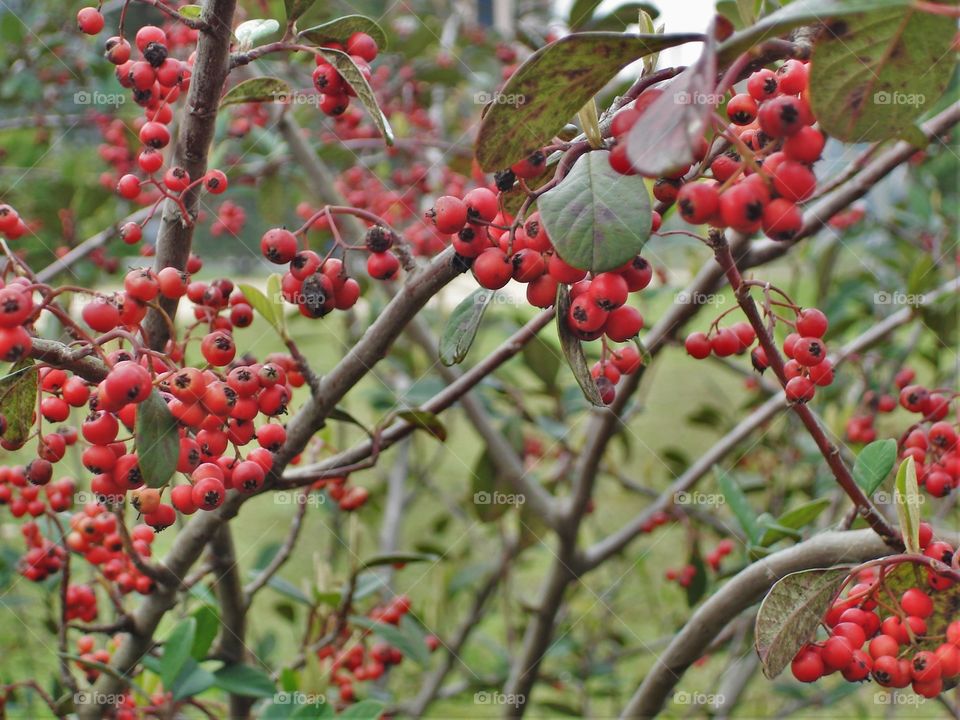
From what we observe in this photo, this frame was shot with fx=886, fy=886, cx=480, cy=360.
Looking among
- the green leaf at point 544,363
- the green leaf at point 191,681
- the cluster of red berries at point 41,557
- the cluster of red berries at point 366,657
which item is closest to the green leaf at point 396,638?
the cluster of red berries at point 366,657

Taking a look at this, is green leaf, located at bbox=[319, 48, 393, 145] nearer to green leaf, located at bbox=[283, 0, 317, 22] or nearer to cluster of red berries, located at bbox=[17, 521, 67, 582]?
green leaf, located at bbox=[283, 0, 317, 22]

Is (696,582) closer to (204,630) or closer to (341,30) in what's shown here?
(204,630)

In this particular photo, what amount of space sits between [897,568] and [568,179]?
0.50 meters

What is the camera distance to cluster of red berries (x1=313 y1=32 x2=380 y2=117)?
0.95 metres

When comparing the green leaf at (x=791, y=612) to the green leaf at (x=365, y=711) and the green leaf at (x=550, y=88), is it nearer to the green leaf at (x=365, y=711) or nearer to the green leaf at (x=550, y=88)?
the green leaf at (x=550, y=88)

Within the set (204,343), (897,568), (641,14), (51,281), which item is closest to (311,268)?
(204,343)

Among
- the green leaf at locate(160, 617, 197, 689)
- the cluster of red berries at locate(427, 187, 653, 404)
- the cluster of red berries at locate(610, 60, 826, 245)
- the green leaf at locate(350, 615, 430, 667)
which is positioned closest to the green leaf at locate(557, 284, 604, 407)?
the cluster of red berries at locate(427, 187, 653, 404)

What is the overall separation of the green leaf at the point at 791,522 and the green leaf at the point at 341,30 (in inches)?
30.0

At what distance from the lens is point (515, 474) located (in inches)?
79.8

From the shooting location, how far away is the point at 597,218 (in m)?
0.65

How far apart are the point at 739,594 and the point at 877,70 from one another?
64 centimetres

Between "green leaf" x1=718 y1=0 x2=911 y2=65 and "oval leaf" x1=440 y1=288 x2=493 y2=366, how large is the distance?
0.39 metres

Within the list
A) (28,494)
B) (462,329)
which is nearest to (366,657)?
(28,494)

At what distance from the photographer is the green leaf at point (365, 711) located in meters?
1.21
